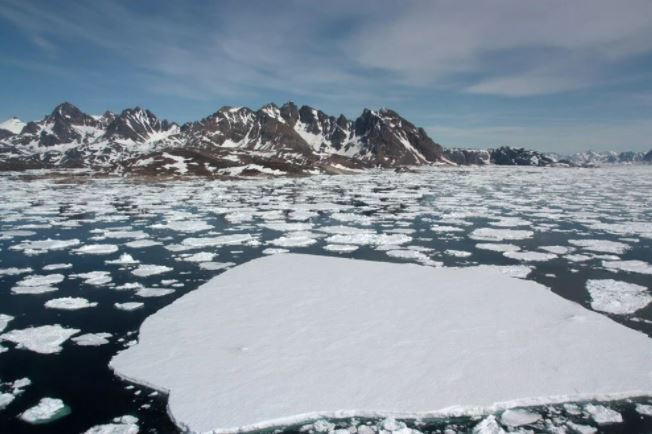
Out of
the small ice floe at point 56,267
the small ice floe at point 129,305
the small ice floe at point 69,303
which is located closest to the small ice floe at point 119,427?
the small ice floe at point 129,305

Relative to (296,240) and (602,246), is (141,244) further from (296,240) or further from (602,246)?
(602,246)

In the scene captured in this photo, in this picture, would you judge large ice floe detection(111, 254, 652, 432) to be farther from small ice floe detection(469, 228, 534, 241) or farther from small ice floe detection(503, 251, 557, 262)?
small ice floe detection(469, 228, 534, 241)

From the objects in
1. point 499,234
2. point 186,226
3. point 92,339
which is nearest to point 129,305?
point 92,339

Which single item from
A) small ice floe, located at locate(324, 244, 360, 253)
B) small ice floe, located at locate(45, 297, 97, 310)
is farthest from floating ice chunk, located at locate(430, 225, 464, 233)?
small ice floe, located at locate(45, 297, 97, 310)

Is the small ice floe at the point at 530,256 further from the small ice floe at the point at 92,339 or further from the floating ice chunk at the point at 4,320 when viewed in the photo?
the floating ice chunk at the point at 4,320

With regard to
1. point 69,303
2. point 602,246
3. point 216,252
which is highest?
point 602,246

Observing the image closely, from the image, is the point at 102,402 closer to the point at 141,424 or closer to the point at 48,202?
the point at 141,424

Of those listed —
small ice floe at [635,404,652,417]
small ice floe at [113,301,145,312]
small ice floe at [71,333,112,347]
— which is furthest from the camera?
small ice floe at [113,301,145,312]
